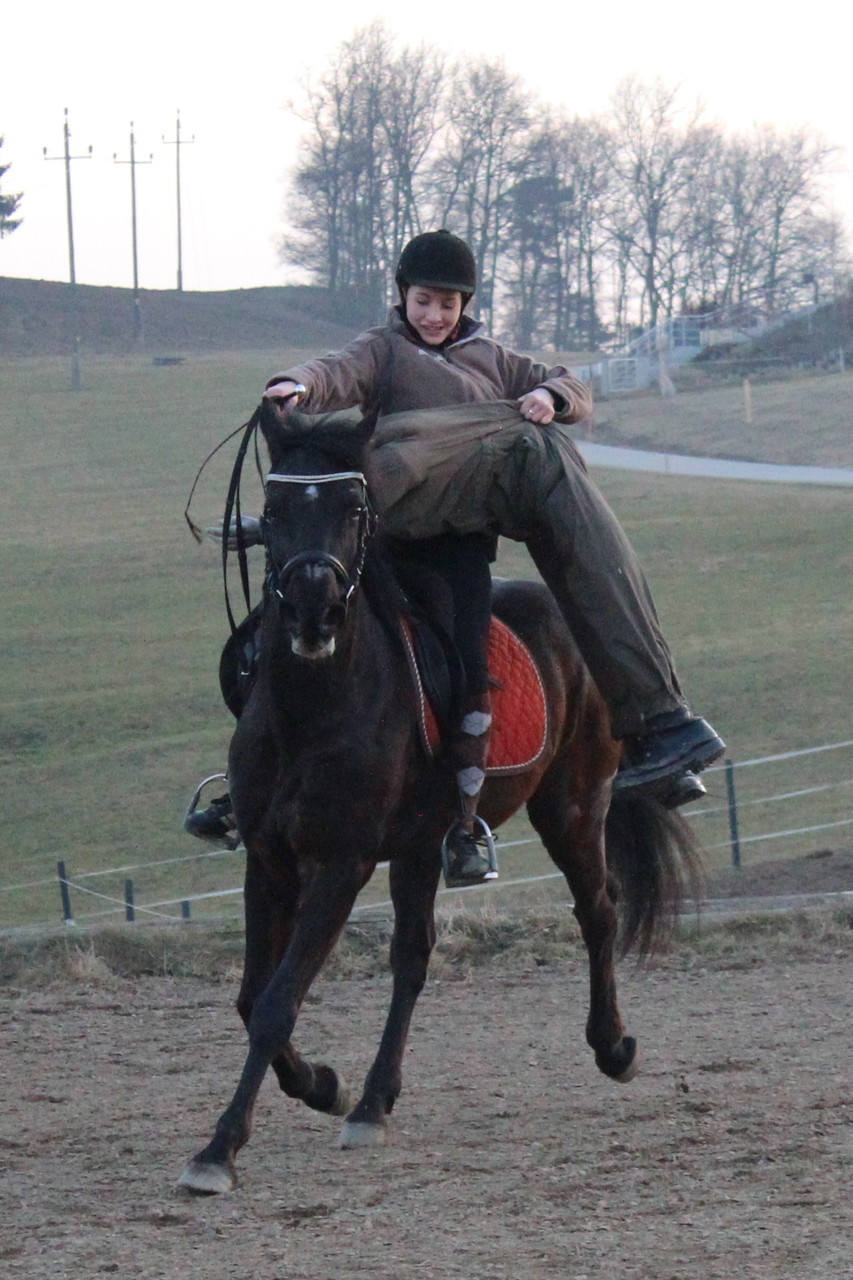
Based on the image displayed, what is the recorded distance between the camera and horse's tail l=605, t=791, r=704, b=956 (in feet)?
21.9

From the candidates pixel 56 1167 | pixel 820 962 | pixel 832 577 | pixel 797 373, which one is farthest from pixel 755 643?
pixel 797 373

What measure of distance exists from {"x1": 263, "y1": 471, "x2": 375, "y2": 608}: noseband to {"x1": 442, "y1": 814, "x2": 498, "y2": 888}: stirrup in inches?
41.3

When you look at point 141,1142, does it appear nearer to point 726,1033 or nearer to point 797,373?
point 726,1033

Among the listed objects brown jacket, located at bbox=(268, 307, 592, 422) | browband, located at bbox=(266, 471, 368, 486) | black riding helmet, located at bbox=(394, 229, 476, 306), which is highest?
black riding helmet, located at bbox=(394, 229, 476, 306)

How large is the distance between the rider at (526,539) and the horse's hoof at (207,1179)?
4.30 feet

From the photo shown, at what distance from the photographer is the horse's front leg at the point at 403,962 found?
17.3 ft

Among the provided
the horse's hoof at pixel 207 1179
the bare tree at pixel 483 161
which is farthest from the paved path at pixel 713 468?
the horse's hoof at pixel 207 1179

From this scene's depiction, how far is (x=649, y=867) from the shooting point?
6684 mm

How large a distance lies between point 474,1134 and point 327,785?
126 centimetres

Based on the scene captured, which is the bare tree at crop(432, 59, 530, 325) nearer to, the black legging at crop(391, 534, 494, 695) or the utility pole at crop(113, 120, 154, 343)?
the utility pole at crop(113, 120, 154, 343)

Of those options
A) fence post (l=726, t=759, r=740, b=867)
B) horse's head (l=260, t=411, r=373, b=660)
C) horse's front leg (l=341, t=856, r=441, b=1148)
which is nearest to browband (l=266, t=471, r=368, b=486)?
horse's head (l=260, t=411, r=373, b=660)

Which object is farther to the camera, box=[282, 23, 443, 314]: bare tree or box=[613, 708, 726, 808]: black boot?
box=[282, 23, 443, 314]: bare tree

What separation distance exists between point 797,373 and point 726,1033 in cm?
4984

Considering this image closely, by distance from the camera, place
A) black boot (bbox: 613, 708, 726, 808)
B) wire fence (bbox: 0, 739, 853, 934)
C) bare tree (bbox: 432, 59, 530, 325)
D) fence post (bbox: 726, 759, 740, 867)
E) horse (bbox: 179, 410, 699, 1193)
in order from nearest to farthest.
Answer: horse (bbox: 179, 410, 699, 1193), black boot (bbox: 613, 708, 726, 808), fence post (bbox: 726, 759, 740, 867), wire fence (bbox: 0, 739, 853, 934), bare tree (bbox: 432, 59, 530, 325)
